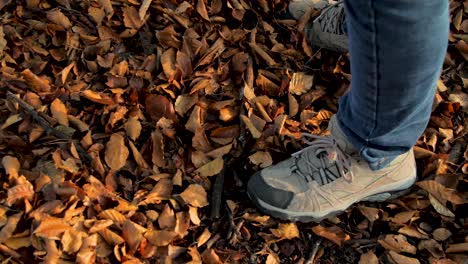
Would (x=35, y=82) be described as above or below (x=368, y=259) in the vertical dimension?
above

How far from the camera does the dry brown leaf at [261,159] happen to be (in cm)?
159

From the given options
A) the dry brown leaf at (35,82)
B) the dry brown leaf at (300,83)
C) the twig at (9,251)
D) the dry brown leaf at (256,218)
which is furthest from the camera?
the dry brown leaf at (300,83)

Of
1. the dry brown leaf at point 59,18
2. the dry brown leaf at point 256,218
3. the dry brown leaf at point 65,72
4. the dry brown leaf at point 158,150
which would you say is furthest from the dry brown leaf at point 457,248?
the dry brown leaf at point 59,18

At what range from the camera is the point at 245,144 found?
64.2 inches

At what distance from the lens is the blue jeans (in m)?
0.94

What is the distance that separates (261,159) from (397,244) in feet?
1.54

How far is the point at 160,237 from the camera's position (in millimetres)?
1423

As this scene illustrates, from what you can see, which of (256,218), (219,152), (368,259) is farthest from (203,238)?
(368,259)

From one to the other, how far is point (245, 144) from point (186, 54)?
1.24 feet

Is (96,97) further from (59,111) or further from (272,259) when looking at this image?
(272,259)

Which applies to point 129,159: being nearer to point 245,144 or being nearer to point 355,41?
point 245,144

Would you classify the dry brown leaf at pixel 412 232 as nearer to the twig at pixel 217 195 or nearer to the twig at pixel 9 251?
the twig at pixel 217 195

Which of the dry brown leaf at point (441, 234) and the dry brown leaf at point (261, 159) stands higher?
the dry brown leaf at point (261, 159)

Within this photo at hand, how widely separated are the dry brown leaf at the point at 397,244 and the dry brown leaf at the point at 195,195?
530mm
